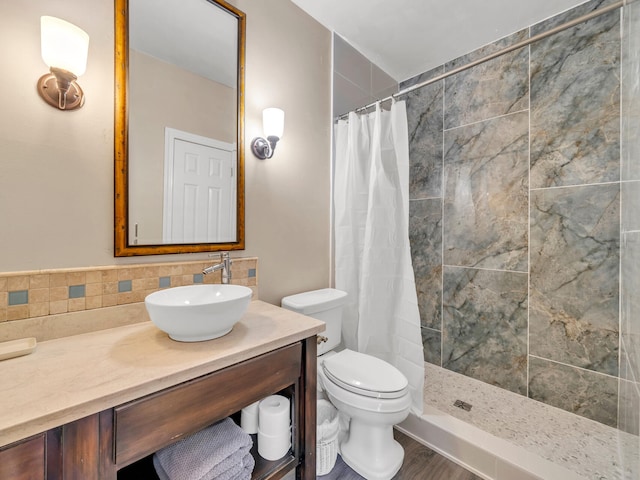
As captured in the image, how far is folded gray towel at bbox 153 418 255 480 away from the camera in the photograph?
0.83m

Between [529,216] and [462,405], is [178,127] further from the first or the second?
[462,405]

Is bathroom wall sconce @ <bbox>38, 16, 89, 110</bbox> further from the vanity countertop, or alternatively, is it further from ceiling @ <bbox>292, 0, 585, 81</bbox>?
ceiling @ <bbox>292, 0, 585, 81</bbox>

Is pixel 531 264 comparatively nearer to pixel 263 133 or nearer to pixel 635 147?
pixel 635 147

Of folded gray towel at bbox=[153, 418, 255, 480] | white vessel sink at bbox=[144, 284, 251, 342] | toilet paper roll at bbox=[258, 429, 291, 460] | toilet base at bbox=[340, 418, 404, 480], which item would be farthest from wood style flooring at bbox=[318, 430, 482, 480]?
white vessel sink at bbox=[144, 284, 251, 342]

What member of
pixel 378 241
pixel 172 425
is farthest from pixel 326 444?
pixel 378 241

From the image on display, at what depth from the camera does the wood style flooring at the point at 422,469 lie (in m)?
1.40

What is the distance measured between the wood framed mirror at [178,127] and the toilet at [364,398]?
2.04 feet

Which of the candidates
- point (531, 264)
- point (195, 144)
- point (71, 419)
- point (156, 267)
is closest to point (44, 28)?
point (195, 144)

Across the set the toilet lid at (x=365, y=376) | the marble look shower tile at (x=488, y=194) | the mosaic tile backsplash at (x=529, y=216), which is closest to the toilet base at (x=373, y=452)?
the toilet lid at (x=365, y=376)

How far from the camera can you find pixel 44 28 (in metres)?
0.87

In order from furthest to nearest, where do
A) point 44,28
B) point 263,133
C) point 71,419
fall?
point 263,133 → point 44,28 → point 71,419

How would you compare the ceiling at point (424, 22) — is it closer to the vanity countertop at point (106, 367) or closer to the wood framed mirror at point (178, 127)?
the wood framed mirror at point (178, 127)

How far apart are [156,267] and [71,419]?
2.12 feet

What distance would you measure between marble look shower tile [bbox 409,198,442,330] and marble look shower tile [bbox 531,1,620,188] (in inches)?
27.4
